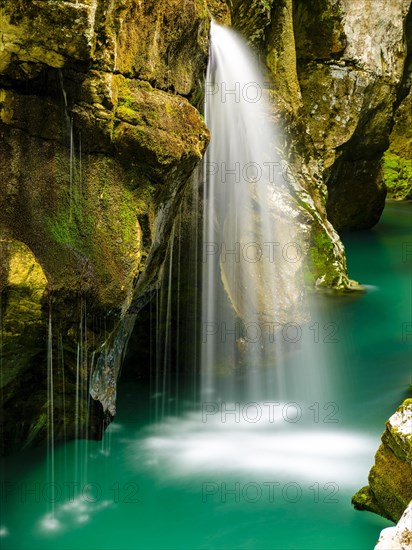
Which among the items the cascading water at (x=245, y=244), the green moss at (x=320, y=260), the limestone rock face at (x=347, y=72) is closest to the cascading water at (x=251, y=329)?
the cascading water at (x=245, y=244)

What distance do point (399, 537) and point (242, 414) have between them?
Answer: 3817 millimetres

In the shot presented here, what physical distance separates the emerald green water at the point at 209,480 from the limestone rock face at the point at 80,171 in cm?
74

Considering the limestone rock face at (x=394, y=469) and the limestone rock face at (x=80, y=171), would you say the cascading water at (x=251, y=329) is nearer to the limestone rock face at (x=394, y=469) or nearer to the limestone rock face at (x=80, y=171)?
the limestone rock face at (x=394, y=469)

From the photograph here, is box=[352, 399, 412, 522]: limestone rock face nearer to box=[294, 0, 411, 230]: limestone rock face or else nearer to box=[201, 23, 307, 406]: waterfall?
box=[201, 23, 307, 406]: waterfall

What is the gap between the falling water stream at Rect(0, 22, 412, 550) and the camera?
582cm

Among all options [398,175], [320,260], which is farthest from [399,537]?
[398,175]

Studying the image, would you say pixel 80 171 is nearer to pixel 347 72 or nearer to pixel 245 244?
pixel 245 244

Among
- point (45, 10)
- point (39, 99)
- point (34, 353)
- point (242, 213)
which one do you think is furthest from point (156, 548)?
point (242, 213)

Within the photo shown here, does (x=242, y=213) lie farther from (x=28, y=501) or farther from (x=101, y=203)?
(x=28, y=501)

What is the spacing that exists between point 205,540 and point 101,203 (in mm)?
2602

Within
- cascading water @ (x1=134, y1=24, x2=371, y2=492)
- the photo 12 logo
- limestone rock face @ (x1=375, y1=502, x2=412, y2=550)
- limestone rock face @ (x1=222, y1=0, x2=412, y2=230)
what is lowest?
limestone rock face @ (x1=375, y1=502, x2=412, y2=550)

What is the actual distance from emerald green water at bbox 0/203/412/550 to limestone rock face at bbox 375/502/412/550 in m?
1.34

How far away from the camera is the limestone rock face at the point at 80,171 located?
538 centimetres

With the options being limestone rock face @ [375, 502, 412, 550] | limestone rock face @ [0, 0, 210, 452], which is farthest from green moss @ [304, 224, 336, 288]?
limestone rock face @ [375, 502, 412, 550]
